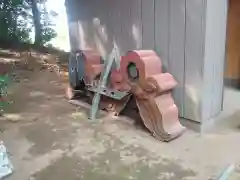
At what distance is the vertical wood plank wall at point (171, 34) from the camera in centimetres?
290

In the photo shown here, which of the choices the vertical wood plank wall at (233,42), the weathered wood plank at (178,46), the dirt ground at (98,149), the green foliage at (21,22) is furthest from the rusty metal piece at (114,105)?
the green foliage at (21,22)

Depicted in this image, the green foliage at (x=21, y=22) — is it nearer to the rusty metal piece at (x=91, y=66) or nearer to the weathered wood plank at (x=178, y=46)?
the rusty metal piece at (x=91, y=66)

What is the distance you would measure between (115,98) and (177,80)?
2.48ft

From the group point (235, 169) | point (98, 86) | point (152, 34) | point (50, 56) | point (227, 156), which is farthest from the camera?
point (50, 56)

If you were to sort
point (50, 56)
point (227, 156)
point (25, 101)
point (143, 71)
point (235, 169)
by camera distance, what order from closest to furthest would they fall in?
point (235, 169) → point (227, 156) → point (143, 71) → point (25, 101) → point (50, 56)

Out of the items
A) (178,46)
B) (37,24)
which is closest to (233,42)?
(178,46)

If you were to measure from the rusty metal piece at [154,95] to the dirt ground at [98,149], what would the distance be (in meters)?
0.12

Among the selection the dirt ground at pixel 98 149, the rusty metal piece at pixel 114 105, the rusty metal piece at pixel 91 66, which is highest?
the rusty metal piece at pixel 91 66

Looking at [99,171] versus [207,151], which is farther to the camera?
[207,151]

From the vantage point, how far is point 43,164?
8.05ft

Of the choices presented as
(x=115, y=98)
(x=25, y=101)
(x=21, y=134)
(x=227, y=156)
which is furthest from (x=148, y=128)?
(x=25, y=101)

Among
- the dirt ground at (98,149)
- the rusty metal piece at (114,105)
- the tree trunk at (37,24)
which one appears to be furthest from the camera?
the tree trunk at (37,24)

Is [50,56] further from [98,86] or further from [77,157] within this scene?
[77,157]

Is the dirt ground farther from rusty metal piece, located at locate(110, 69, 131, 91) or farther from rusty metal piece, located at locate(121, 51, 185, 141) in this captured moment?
rusty metal piece, located at locate(110, 69, 131, 91)
